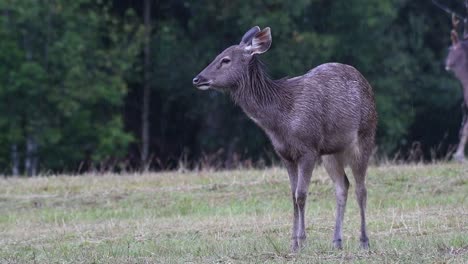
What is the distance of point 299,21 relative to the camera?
37625mm

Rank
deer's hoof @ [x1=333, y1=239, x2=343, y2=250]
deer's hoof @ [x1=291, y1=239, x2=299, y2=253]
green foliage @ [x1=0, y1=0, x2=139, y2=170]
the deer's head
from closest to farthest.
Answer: deer's hoof @ [x1=291, y1=239, x2=299, y2=253] → deer's hoof @ [x1=333, y1=239, x2=343, y2=250] → the deer's head → green foliage @ [x1=0, y1=0, x2=139, y2=170]

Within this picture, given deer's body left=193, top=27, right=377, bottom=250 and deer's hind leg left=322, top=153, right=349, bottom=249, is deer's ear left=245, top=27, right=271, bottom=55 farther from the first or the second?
deer's hind leg left=322, top=153, right=349, bottom=249

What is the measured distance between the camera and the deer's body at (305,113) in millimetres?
12125

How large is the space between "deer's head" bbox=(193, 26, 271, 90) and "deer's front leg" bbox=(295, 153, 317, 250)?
1.30m

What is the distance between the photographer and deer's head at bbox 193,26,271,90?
500 inches

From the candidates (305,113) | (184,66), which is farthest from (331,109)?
(184,66)

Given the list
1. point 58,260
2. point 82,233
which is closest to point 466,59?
point 82,233

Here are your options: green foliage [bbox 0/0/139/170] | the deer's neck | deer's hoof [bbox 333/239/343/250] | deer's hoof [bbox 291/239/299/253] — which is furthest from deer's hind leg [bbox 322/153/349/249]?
green foliage [bbox 0/0/139/170]

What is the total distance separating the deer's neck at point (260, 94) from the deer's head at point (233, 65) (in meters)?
0.08

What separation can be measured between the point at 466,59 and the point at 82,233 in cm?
1093

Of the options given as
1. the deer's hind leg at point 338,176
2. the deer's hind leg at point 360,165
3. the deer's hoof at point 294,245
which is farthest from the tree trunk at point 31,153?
the deer's hoof at point 294,245

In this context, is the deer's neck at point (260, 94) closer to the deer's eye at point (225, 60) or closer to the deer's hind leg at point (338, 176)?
the deer's eye at point (225, 60)

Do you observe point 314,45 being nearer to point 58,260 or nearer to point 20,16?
point 20,16

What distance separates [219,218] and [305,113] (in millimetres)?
3395
